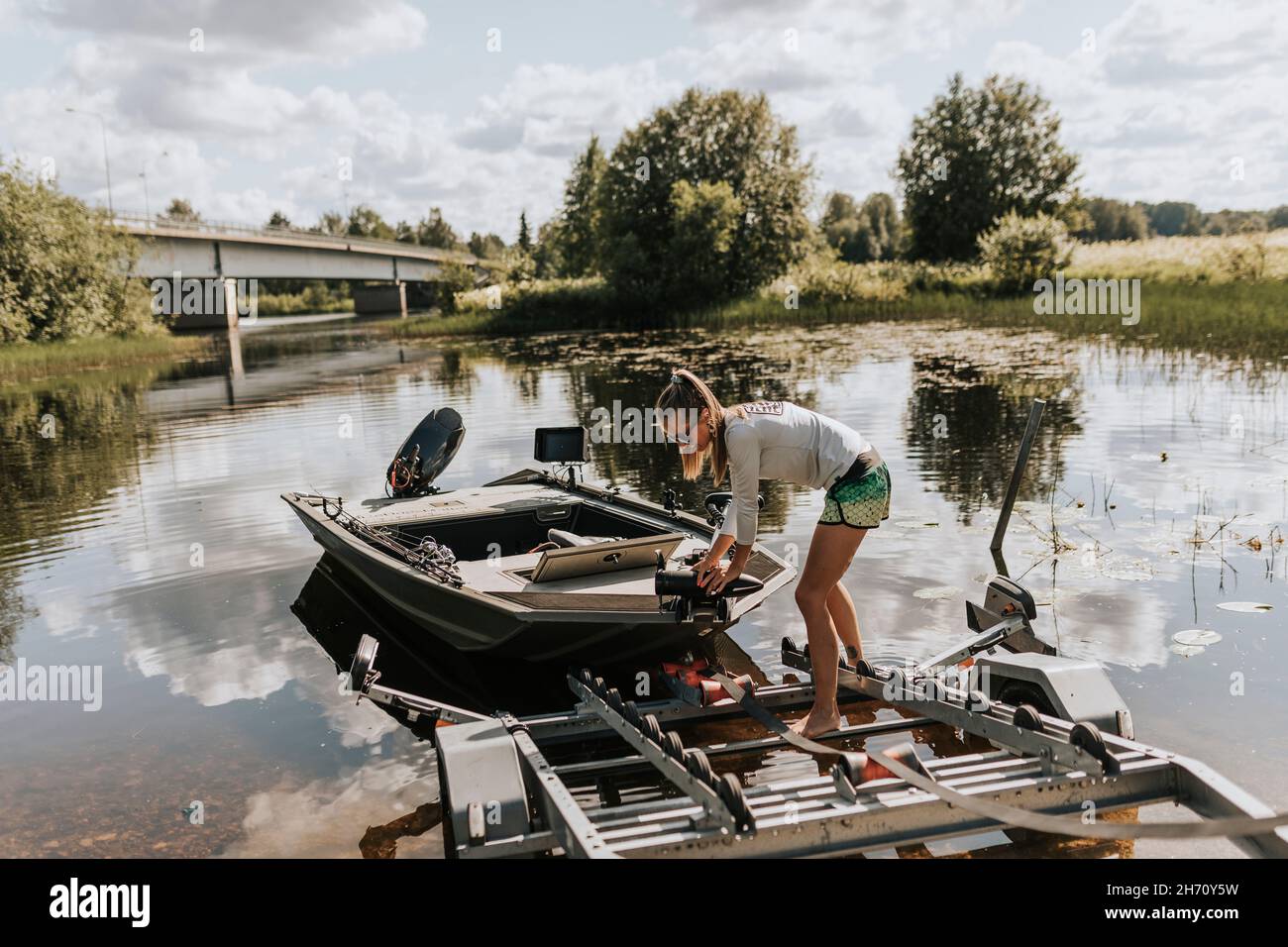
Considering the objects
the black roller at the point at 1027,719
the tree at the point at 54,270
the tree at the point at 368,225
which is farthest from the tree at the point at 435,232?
the black roller at the point at 1027,719

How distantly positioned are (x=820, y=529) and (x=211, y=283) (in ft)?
226

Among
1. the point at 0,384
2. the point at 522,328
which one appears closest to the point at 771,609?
the point at 0,384

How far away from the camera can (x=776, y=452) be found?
4.98 meters

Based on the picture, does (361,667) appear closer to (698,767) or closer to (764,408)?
(698,767)

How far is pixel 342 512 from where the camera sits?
28.3 ft

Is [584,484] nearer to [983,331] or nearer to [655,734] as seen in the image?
[655,734]

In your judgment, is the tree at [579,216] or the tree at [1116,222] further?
the tree at [1116,222]

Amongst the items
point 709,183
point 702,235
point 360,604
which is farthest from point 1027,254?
point 360,604

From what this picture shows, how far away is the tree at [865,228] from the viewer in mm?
107188

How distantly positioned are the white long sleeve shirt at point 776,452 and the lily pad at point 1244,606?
4.06m

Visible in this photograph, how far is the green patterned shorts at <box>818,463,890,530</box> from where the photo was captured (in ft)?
16.2

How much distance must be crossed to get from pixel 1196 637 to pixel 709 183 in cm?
4762

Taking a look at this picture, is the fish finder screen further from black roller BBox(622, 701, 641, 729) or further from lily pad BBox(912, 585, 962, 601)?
black roller BBox(622, 701, 641, 729)

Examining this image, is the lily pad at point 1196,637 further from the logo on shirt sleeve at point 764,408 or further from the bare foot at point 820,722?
the logo on shirt sleeve at point 764,408
